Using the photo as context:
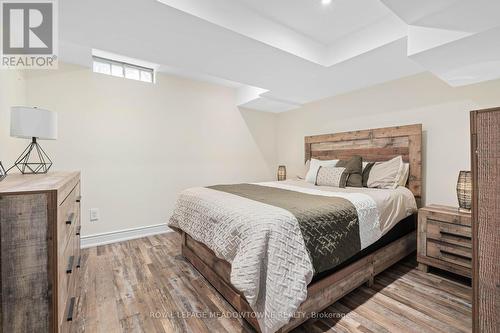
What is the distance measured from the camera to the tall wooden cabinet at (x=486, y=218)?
1.05 m

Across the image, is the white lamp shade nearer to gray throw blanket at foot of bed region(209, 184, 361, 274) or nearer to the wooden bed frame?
the wooden bed frame

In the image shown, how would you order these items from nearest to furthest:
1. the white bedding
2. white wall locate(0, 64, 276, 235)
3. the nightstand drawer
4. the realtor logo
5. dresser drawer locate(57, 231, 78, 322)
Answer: dresser drawer locate(57, 231, 78, 322) < the realtor logo < the nightstand drawer < the white bedding < white wall locate(0, 64, 276, 235)

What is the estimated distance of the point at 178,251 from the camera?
2.63 meters

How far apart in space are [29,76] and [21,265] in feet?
8.80

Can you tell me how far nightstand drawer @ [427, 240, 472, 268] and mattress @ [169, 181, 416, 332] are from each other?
41 centimetres

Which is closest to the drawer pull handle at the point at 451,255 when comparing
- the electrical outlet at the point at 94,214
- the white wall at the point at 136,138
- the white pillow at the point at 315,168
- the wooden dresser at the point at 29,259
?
the white pillow at the point at 315,168

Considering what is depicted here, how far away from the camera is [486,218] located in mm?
1081

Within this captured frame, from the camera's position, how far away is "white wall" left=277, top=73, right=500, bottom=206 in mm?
2287

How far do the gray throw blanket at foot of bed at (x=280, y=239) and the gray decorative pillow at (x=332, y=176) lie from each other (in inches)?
30.8

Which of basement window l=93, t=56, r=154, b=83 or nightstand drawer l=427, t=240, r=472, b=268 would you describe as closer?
nightstand drawer l=427, t=240, r=472, b=268

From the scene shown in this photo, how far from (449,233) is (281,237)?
5.88 ft

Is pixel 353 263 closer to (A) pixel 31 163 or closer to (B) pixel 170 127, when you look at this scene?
(A) pixel 31 163

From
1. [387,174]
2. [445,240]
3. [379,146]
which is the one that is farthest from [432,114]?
[445,240]

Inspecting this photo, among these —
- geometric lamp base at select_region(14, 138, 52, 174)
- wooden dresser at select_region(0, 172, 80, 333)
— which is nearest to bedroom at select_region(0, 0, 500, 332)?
wooden dresser at select_region(0, 172, 80, 333)
